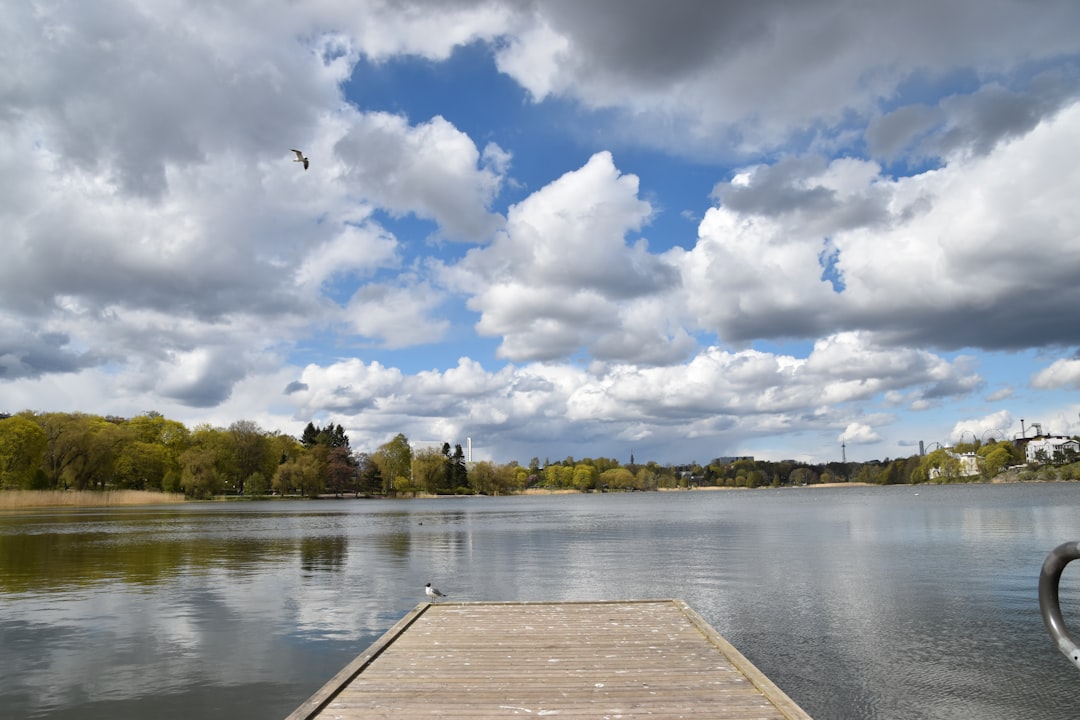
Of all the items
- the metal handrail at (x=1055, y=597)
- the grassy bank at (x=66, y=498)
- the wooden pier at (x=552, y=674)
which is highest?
the metal handrail at (x=1055, y=597)

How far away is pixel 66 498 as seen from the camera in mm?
95125

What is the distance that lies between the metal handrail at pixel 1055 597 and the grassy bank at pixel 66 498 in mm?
104538

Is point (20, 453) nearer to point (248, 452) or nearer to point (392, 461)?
point (248, 452)

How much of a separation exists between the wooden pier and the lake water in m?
2.53

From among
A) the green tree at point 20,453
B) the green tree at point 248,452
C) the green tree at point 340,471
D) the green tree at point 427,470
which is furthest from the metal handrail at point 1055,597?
the green tree at point 427,470

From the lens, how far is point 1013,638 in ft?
59.3

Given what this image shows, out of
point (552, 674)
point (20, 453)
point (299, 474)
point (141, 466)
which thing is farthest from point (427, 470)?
point (552, 674)

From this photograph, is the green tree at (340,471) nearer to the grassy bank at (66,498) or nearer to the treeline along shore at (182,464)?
the treeline along shore at (182,464)

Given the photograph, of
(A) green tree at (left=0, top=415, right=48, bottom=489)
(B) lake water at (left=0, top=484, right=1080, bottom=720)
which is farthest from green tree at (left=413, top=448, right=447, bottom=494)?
(B) lake water at (left=0, top=484, right=1080, bottom=720)

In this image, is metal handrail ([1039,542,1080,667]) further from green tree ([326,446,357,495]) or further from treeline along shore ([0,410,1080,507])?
green tree ([326,446,357,495])

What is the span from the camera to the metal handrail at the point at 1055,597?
209 inches

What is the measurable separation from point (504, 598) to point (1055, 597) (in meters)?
19.1

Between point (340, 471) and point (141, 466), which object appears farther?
point (340, 471)

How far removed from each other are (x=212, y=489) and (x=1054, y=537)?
408 feet
